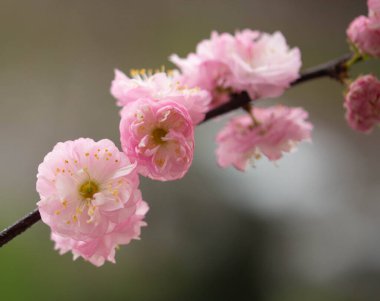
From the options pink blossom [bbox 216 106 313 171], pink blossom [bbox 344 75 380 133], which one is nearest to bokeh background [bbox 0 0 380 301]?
pink blossom [bbox 216 106 313 171]

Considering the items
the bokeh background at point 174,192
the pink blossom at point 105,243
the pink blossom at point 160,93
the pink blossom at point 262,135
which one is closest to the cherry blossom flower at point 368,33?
the pink blossom at point 262,135

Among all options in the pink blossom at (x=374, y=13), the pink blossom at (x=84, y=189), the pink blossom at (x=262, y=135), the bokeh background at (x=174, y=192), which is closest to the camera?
the pink blossom at (x=84, y=189)

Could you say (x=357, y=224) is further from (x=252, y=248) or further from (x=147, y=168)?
→ (x=147, y=168)

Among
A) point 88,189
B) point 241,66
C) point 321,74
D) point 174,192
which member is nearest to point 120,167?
point 88,189

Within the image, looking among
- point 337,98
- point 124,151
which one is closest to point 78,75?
point 337,98

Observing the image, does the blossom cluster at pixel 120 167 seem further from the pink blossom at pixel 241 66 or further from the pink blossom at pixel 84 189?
the pink blossom at pixel 241 66
